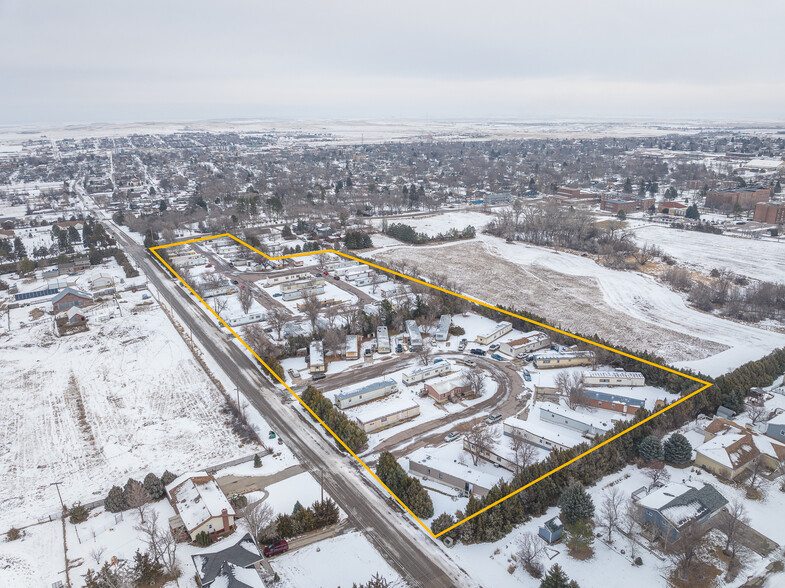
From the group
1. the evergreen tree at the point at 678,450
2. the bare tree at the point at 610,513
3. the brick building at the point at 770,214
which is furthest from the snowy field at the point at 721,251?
the bare tree at the point at 610,513

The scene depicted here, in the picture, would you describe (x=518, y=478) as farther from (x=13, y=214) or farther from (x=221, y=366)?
(x=13, y=214)

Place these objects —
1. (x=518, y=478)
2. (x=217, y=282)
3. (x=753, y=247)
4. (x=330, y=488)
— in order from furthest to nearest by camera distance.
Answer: (x=753, y=247), (x=217, y=282), (x=330, y=488), (x=518, y=478)

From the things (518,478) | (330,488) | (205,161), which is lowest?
(330,488)

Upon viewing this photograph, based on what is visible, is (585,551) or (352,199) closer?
(585,551)

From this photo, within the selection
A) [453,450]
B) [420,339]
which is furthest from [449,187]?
[453,450]

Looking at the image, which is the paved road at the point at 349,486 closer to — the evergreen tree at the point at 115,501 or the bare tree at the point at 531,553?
the bare tree at the point at 531,553

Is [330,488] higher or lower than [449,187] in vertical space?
lower

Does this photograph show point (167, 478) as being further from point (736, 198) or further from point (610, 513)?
point (736, 198)
